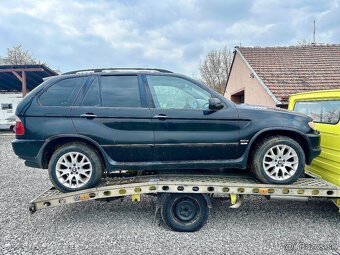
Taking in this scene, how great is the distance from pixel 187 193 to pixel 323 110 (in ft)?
8.98

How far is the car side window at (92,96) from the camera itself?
349 cm

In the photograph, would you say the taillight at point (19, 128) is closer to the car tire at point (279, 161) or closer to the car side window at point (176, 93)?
the car side window at point (176, 93)

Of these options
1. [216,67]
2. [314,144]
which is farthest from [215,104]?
[216,67]

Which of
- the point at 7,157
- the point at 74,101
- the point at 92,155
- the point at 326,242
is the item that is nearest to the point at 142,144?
the point at 92,155

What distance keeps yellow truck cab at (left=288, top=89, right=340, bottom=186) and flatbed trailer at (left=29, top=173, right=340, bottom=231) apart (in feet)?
1.00

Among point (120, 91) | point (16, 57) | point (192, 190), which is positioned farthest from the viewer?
point (16, 57)

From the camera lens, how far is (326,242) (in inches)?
124

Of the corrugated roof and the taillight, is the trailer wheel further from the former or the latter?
the corrugated roof

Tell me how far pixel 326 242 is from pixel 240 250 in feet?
3.85

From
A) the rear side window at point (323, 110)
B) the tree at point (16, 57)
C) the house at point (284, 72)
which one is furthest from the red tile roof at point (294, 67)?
the tree at point (16, 57)

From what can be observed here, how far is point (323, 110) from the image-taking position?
13.5 ft

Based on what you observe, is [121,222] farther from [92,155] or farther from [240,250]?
[240,250]

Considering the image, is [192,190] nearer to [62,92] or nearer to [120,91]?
[120,91]

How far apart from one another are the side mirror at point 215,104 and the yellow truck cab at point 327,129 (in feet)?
5.98
